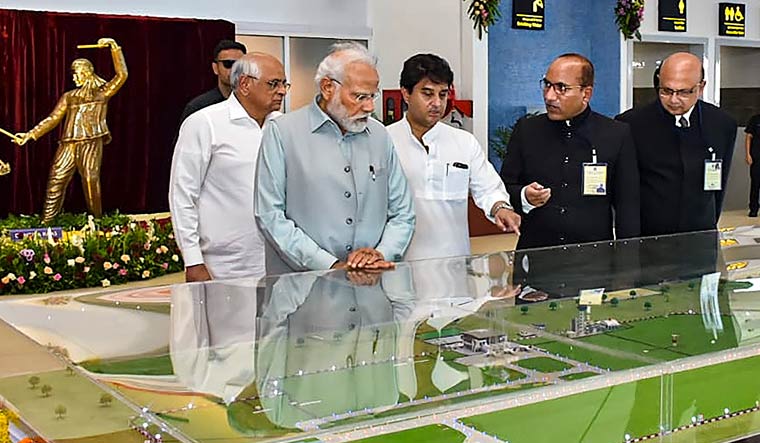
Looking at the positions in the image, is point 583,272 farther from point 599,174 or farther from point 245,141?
point 245,141

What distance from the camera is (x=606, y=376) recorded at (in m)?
1.78

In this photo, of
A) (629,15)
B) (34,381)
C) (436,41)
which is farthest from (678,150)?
(629,15)

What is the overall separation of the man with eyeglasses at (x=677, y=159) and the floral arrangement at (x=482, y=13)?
610 cm

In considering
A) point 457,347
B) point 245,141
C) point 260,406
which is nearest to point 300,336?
point 457,347

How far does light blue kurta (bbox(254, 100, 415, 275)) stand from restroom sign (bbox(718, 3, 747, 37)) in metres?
10.3

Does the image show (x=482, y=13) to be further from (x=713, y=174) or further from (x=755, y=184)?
(x=713, y=174)

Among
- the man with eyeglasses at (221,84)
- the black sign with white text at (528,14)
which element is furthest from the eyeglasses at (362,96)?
the black sign with white text at (528,14)

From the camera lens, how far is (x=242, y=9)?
10117mm

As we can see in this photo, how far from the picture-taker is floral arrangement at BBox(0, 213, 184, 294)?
6902mm

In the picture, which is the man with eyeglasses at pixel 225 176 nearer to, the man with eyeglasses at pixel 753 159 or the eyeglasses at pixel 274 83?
the eyeglasses at pixel 274 83

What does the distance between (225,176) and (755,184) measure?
32.8 feet

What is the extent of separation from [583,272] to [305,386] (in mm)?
1302

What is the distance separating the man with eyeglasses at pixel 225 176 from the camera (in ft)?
11.6

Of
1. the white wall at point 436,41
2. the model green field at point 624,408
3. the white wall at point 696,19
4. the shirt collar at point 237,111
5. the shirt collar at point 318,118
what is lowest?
the model green field at point 624,408
